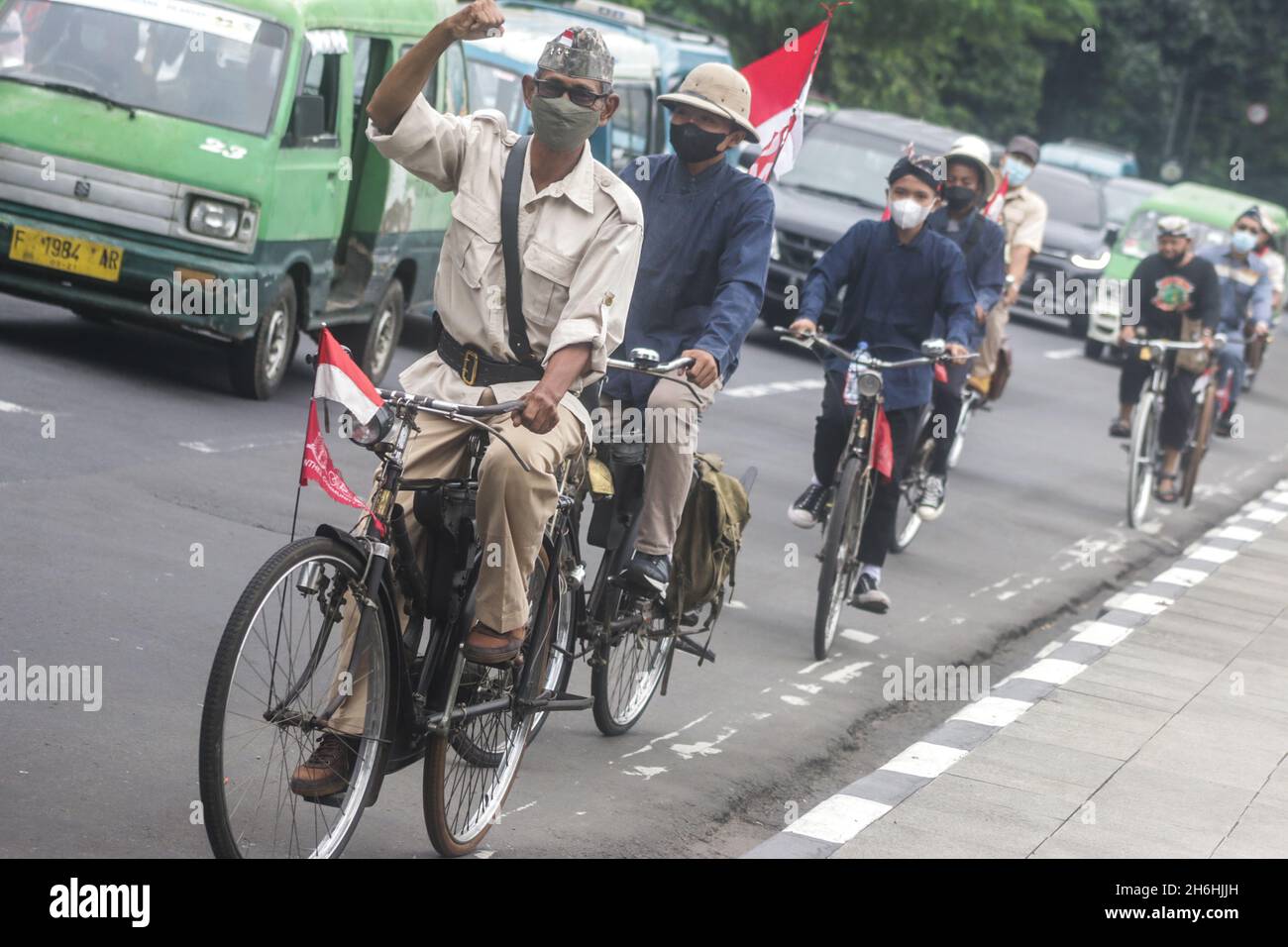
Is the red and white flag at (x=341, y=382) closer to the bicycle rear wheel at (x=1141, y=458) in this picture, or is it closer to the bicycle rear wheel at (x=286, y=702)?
the bicycle rear wheel at (x=286, y=702)

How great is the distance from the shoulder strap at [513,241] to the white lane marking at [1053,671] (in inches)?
147

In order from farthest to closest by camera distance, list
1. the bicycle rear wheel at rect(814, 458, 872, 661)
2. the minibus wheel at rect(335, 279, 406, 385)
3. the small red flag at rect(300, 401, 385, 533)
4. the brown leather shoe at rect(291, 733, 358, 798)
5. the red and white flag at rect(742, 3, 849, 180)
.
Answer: the minibus wheel at rect(335, 279, 406, 385) < the red and white flag at rect(742, 3, 849, 180) < the bicycle rear wheel at rect(814, 458, 872, 661) < the brown leather shoe at rect(291, 733, 358, 798) < the small red flag at rect(300, 401, 385, 533)

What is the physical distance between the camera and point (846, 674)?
8469 mm

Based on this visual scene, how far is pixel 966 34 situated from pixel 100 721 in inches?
1377

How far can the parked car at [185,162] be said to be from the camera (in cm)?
1111

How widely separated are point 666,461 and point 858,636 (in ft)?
9.55

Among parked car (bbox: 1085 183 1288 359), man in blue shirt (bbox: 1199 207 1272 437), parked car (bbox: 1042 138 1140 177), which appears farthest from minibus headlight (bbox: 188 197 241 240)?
parked car (bbox: 1042 138 1140 177)

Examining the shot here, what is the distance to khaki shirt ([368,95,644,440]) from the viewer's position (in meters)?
5.18

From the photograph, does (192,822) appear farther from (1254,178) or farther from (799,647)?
(1254,178)

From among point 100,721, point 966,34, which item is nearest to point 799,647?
point 100,721

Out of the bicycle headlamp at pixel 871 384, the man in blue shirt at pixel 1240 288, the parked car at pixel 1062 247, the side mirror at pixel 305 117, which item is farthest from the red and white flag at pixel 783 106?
the parked car at pixel 1062 247

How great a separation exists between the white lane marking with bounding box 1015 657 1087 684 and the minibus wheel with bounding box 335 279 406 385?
5.33m

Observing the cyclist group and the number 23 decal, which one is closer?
the cyclist group

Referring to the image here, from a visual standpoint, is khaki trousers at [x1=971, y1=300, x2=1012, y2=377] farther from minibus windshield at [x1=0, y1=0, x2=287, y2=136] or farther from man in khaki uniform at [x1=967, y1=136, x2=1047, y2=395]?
minibus windshield at [x1=0, y1=0, x2=287, y2=136]
